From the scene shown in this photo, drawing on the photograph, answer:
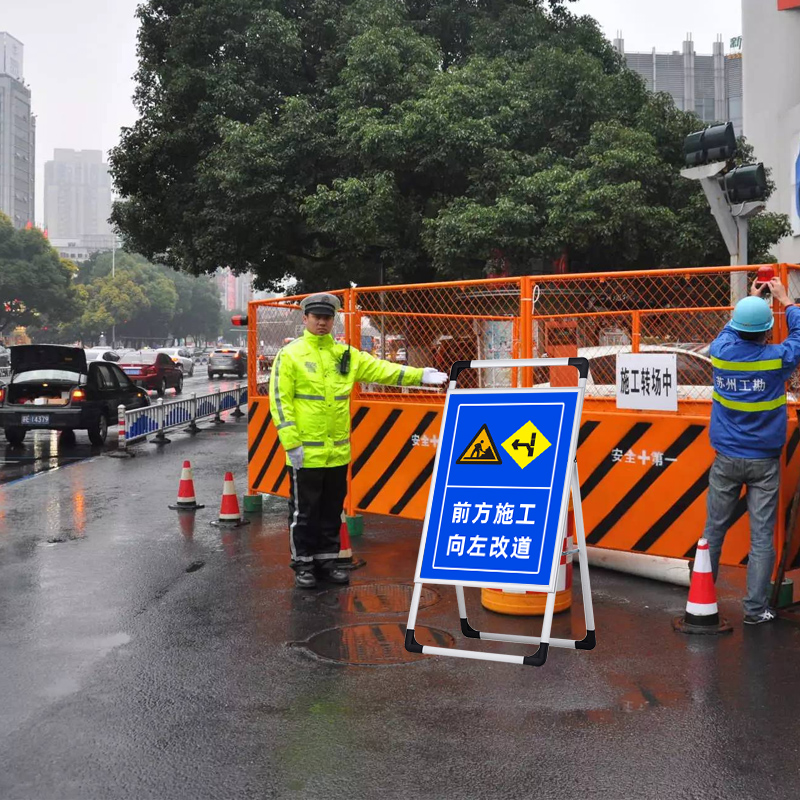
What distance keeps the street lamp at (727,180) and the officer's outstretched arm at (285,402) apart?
15.8ft

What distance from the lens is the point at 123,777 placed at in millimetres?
4184

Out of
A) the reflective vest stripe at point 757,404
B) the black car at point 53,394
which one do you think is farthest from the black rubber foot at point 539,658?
the black car at point 53,394

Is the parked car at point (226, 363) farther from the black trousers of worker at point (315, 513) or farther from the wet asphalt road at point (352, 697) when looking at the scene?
the black trousers of worker at point (315, 513)

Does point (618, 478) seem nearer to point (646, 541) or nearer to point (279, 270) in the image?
point (646, 541)

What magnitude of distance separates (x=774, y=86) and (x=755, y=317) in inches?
1291

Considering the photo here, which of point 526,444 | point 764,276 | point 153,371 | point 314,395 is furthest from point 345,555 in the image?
point 153,371

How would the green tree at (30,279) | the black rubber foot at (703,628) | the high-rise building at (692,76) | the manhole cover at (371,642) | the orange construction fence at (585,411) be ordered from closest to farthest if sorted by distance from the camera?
the manhole cover at (371,642) < the black rubber foot at (703,628) < the orange construction fence at (585,411) < the green tree at (30,279) < the high-rise building at (692,76)

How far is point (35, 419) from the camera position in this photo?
1769cm

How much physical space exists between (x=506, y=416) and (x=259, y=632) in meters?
2.12

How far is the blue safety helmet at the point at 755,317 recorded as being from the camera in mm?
6258

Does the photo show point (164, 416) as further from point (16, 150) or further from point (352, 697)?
point (16, 150)

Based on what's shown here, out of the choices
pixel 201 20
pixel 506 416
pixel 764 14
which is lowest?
pixel 506 416

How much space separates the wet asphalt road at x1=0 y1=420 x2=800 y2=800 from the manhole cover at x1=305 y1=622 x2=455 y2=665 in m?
0.02

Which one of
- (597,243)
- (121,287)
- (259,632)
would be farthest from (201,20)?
(121,287)
